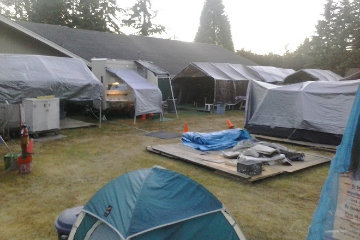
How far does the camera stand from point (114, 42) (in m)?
22.2

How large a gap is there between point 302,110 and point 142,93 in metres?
7.39

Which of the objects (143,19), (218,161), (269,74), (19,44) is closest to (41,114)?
(19,44)

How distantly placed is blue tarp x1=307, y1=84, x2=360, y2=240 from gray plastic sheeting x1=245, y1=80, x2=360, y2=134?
7538mm

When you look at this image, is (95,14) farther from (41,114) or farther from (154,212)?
(154,212)

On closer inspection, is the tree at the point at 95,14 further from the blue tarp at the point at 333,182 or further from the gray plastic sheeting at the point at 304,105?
the blue tarp at the point at 333,182

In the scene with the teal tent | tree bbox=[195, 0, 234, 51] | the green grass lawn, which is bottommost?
the green grass lawn

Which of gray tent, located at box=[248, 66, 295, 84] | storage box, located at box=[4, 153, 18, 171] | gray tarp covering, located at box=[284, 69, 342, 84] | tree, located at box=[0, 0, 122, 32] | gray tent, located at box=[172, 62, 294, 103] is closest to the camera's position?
storage box, located at box=[4, 153, 18, 171]

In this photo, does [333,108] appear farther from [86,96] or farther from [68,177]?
[86,96]

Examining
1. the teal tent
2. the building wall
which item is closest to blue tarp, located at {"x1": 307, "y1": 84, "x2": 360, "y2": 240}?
the teal tent

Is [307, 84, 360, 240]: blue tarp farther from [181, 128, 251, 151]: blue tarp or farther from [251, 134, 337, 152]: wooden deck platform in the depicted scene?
[251, 134, 337, 152]: wooden deck platform

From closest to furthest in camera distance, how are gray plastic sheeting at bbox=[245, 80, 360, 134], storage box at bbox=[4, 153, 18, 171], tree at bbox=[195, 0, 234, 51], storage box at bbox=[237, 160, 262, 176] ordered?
1. storage box at bbox=[237, 160, 262, 176]
2. storage box at bbox=[4, 153, 18, 171]
3. gray plastic sheeting at bbox=[245, 80, 360, 134]
4. tree at bbox=[195, 0, 234, 51]

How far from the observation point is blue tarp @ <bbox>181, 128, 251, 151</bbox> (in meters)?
9.76

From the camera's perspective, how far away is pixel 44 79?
1168 centimetres

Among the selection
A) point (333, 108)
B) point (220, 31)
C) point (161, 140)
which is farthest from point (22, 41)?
point (220, 31)
